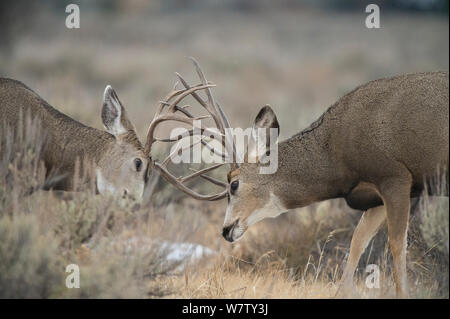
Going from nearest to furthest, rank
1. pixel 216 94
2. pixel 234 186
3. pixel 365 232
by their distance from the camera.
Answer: pixel 234 186 < pixel 365 232 < pixel 216 94

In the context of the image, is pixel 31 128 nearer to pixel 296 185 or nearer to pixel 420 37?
pixel 296 185

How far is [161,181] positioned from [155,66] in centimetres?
2227

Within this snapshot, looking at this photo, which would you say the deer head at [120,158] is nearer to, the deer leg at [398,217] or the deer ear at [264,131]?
the deer ear at [264,131]

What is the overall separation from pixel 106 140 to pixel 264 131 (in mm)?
1706

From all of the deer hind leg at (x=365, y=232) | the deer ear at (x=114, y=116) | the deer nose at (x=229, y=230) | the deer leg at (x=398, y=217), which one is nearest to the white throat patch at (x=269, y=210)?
the deer nose at (x=229, y=230)

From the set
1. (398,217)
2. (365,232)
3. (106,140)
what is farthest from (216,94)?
(398,217)

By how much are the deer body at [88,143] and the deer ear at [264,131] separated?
1.17 m

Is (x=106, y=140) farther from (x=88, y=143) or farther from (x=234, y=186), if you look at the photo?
(x=234, y=186)

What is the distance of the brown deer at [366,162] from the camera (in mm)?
7109

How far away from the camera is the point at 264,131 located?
789cm

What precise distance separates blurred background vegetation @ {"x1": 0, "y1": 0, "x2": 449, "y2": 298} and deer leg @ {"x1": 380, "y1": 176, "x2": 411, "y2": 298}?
23cm

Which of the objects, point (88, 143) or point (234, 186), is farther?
point (88, 143)

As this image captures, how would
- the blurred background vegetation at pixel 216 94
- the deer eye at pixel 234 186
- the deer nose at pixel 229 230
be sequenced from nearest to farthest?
1. the blurred background vegetation at pixel 216 94
2. the deer nose at pixel 229 230
3. the deer eye at pixel 234 186

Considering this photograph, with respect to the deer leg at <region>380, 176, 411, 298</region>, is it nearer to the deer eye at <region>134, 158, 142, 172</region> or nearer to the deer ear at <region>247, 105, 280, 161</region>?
the deer ear at <region>247, 105, 280, 161</region>
